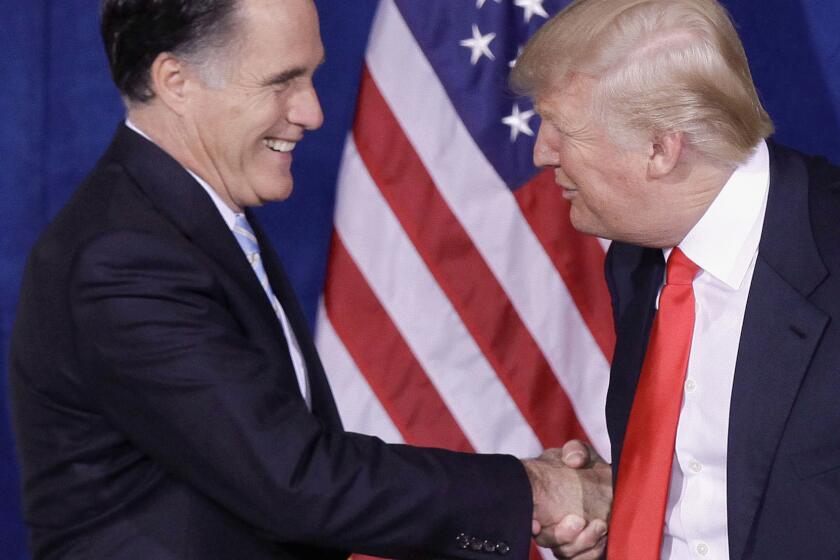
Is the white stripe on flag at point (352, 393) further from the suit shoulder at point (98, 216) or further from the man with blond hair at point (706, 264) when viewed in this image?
the suit shoulder at point (98, 216)

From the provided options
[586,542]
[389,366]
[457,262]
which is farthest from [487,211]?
[586,542]

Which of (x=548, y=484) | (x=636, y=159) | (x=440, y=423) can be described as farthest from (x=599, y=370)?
(x=636, y=159)

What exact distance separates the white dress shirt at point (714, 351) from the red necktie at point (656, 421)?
1 cm

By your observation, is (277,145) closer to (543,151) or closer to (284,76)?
(284,76)

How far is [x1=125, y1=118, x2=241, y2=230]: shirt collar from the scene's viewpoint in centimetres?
146

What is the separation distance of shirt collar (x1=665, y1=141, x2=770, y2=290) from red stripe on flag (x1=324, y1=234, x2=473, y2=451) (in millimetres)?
930

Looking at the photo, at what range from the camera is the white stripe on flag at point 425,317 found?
7.55 feet

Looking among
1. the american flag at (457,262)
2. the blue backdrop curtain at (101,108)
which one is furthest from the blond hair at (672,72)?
the blue backdrop curtain at (101,108)

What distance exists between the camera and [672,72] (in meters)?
1.42

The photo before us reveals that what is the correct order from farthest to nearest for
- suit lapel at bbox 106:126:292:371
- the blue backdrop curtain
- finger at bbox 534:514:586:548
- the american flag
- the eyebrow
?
the blue backdrop curtain → the american flag → finger at bbox 534:514:586:548 → the eyebrow → suit lapel at bbox 106:126:292:371

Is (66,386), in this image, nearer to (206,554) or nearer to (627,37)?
(206,554)

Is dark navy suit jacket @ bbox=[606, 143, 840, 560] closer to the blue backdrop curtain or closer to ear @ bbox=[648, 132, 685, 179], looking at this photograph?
ear @ bbox=[648, 132, 685, 179]

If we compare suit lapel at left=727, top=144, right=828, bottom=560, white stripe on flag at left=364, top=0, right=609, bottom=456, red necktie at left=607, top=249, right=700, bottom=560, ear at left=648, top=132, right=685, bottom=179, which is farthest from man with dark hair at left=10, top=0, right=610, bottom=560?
white stripe on flag at left=364, top=0, right=609, bottom=456

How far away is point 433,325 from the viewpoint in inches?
91.4
